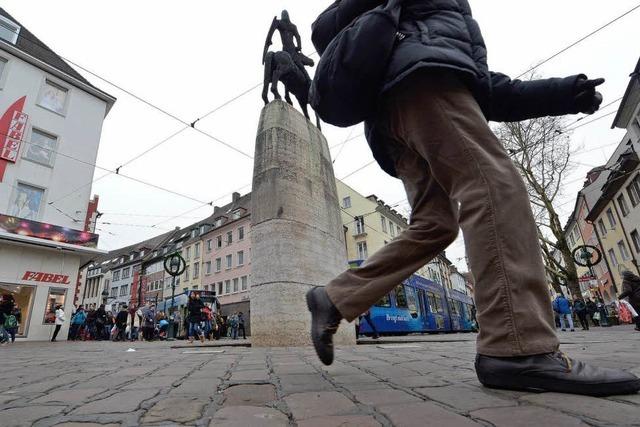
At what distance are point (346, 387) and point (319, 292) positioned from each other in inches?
18.3

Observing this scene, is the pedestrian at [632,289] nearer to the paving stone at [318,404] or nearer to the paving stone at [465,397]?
the paving stone at [465,397]

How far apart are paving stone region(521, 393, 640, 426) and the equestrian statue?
743 cm

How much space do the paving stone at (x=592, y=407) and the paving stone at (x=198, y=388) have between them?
1287 millimetres

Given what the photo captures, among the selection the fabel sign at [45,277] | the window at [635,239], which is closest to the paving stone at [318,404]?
the fabel sign at [45,277]

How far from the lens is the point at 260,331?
19.7ft

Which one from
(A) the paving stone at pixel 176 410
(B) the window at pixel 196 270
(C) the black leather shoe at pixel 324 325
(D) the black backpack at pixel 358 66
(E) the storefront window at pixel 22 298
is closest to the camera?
(A) the paving stone at pixel 176 410

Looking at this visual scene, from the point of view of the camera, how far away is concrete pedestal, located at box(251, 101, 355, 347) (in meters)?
6.00

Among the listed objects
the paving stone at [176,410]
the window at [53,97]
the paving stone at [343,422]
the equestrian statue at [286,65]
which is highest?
the window at [53,97]

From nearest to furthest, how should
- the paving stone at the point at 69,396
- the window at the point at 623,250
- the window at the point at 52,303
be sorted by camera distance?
the paving stone at the point at 69,396
the window at the point at 52,303
the window at the point at 623,250

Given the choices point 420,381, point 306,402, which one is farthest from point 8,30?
point 420,381

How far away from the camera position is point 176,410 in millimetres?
1319

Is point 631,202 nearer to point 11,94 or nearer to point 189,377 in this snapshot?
point 189,377

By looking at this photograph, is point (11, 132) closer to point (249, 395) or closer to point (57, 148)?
point (57, 148)

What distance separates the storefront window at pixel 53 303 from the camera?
17531 mm
